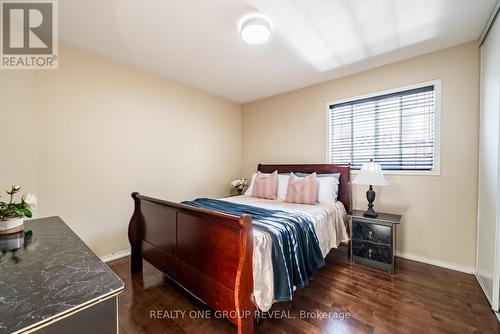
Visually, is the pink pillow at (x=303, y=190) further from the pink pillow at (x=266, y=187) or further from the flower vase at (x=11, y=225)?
the flower vase at (x=11, y=225)

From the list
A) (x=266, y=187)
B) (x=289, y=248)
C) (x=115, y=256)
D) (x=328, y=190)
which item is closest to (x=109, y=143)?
(x=115, y=256)

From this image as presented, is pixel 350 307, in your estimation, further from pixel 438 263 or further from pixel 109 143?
pixel 109 143

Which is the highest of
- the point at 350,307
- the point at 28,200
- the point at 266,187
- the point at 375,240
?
the point at 28,200

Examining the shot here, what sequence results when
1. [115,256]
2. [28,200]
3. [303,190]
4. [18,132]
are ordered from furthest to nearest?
[303,190]
[115,256]
[18,132]
[28,200]

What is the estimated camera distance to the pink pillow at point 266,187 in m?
3.26

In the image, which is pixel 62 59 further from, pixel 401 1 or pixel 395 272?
pixel 395 272

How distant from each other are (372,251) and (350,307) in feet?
3.02

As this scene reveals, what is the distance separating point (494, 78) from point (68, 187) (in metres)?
4.36

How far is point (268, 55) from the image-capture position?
8.48 feet

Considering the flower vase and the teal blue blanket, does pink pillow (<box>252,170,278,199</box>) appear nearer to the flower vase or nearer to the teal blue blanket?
the teal blue blanket

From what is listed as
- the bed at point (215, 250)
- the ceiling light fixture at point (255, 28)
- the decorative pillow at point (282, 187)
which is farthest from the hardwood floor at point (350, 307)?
the ceiling light fixture at point (255, 28)

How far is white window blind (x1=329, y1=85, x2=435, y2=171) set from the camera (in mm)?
2592

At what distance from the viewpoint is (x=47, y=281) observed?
812 millimetres

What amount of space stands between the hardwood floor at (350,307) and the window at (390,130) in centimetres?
129
